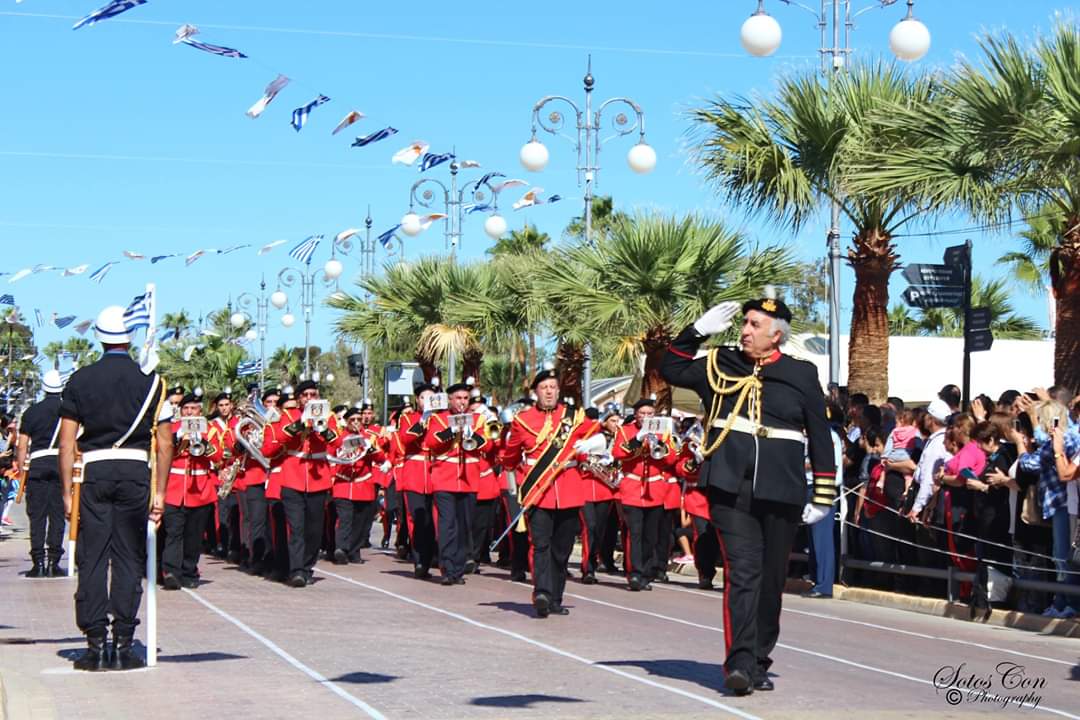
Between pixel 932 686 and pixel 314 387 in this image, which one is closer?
pixel 932 686

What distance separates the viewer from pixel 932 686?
9578mm

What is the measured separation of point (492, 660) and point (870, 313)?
1082 centimetres

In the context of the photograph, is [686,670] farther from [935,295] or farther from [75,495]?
[935,295]

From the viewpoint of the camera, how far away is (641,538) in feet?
57.6

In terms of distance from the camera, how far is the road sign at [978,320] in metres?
18.4

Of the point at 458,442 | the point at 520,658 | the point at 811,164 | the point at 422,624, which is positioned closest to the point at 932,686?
the point at 520,658

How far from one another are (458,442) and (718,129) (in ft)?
17.3

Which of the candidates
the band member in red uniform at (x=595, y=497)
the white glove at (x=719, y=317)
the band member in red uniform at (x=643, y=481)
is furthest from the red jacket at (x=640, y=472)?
the white glove at (x=719, y=317)

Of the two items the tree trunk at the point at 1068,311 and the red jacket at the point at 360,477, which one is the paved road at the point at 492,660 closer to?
the tree trunk at the point at 1068,311

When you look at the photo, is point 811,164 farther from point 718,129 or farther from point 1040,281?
point 1040,281

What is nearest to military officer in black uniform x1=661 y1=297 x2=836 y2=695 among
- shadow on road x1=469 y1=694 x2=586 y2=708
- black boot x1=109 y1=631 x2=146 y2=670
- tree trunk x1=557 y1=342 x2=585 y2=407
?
shadow on road x1=469 y1=694 x2=586 y2=708

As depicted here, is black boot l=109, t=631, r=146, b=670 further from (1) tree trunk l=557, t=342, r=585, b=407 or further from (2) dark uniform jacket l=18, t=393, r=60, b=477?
(1) tree trunk l=557, t=342, r=585, b=407

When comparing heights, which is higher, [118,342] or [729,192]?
[729,192]

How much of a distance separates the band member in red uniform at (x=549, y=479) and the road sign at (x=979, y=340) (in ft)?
17.9
